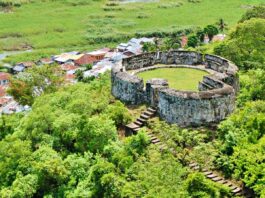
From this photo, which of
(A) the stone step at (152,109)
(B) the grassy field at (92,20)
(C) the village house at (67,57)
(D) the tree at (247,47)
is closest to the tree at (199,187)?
(A) the stone step at (152,109)

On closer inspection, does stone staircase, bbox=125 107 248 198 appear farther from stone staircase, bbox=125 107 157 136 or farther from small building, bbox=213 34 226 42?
small building, bbox=213 34 226 42

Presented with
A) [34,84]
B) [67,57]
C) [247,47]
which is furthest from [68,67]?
[247,47]

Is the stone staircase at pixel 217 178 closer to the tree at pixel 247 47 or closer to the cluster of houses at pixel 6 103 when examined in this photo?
the tree at pixel 247 47

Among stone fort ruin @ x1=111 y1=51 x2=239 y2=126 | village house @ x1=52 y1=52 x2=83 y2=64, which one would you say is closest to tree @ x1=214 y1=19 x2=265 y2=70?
stone fort ruin @ x1=111 y1=51 x2=239 y2=126

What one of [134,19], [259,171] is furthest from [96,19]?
[259,171]

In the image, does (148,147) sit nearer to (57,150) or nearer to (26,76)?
(57,150)

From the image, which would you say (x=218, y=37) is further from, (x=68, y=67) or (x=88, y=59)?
(x=68, y=67)
